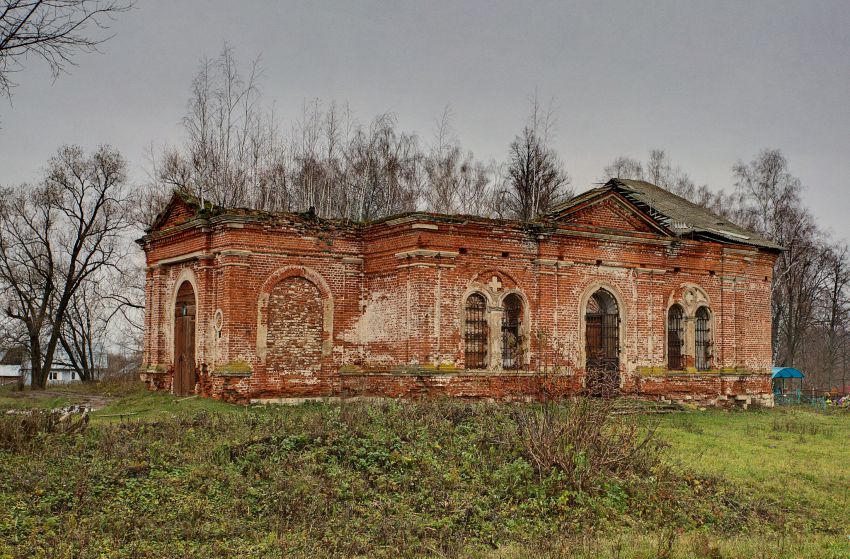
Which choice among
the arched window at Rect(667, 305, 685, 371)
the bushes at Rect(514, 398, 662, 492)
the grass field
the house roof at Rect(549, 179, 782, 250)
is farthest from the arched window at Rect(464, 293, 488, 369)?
the bushes at Rect(514, 398, 662, 492)

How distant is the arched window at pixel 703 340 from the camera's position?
23.0 metres

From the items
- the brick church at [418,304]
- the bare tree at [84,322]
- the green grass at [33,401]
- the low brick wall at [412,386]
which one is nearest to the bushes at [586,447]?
the low brick wall at [412,386]

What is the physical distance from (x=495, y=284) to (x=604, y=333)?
12.4 ft

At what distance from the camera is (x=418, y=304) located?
1822cm

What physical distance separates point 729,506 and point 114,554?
7.82m

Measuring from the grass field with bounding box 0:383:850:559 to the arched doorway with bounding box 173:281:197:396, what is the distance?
5.03 meters

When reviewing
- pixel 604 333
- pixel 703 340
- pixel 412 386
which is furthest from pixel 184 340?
pixel 703 340

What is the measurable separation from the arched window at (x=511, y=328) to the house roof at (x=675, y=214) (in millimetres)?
2350

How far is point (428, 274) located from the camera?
18.3 meters

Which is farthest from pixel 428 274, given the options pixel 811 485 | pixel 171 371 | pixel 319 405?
pixel 811 485

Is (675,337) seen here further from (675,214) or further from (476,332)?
(476,332)

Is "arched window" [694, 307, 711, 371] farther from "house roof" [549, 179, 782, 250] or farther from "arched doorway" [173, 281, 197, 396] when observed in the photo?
"arched doorway" [173, 281, 197, 396]

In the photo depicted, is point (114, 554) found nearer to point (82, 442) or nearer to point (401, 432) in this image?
point (82, 442)

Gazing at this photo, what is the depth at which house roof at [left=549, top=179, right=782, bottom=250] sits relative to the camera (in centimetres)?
2116
